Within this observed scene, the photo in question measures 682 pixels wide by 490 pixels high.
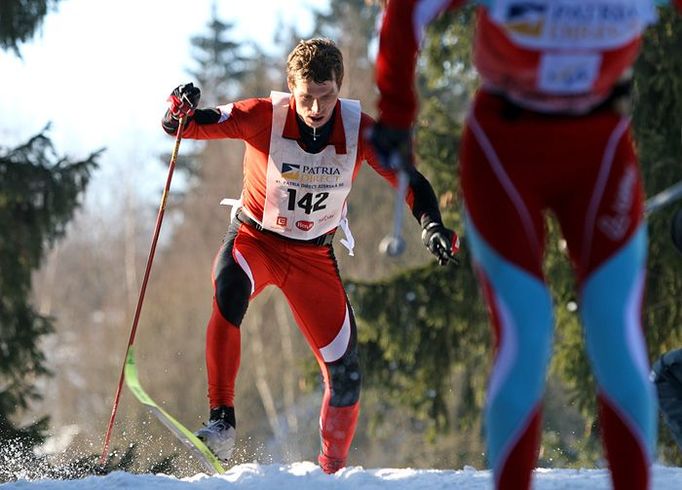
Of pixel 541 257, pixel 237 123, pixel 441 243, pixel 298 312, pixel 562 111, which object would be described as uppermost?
pixel 237 123

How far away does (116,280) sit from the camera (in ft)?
146

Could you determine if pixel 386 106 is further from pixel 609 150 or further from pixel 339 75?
pixel 339 75

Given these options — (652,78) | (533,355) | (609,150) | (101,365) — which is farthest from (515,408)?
(101,365)

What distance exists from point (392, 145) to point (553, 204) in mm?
439

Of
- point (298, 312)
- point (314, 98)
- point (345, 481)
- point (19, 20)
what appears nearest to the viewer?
point (345, 481)

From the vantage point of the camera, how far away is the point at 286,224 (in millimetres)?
5730

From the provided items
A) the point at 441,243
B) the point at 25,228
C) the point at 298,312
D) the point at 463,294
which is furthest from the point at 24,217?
the point at 441,243

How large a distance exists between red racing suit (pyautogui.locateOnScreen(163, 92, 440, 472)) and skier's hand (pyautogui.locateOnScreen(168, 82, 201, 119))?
5 cm

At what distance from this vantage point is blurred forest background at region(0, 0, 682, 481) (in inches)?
378

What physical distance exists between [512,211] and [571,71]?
0.38 m

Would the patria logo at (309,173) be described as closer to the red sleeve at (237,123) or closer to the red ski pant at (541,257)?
the red sleeve at (237,123)

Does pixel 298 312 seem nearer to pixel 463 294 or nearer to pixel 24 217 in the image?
pixel 24 217

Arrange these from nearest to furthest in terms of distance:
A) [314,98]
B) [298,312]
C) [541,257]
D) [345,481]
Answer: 1. [541,257]
2. [345,481]
3. [314,98]
4. [298,312]

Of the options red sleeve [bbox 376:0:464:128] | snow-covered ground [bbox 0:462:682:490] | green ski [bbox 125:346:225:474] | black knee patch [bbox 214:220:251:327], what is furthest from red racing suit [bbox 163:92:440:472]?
red sleeve [bbox 376:0:464:128]
